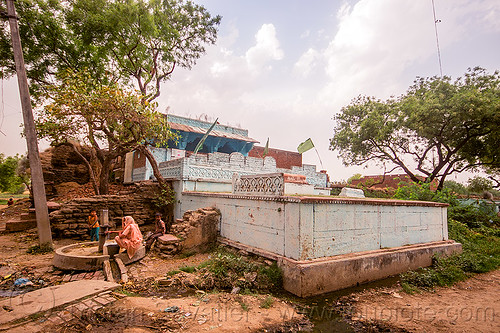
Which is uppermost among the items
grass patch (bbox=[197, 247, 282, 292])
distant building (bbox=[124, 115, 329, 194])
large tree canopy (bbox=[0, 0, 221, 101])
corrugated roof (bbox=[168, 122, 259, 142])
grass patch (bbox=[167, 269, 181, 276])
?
large tree canopy (bbox=[0, 0, 221, 101])

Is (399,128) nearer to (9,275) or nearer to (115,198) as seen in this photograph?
(115,198)

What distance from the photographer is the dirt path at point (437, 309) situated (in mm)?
4328

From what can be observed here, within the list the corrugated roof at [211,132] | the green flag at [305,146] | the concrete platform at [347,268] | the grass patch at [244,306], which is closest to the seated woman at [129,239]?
the grass patch at [244,306]

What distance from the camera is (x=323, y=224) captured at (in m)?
5.79

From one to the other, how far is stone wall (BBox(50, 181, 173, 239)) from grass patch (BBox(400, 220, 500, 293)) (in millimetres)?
9958

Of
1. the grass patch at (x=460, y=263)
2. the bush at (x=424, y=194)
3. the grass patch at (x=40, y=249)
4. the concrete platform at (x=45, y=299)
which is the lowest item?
the grass patch at (x=460, y=263)

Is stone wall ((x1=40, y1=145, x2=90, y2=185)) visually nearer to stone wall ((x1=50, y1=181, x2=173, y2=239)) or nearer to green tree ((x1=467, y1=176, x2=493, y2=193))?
stone wall ((x1=50, y1=181, x2=173, y2=239))

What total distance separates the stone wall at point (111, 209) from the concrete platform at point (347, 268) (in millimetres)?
8321

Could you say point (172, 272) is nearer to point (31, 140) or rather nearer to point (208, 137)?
point (31, 140)

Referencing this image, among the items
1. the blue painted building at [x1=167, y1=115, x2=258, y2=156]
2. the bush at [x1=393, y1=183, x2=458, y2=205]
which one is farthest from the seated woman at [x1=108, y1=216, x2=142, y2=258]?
the bush at [x1=393, y1=183, x2=458, y2=205]

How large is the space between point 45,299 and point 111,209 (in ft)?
24.6

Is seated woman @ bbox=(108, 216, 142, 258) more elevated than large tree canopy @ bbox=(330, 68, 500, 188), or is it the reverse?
large tree canopy @ bbox=(330, 68, 500, 188)

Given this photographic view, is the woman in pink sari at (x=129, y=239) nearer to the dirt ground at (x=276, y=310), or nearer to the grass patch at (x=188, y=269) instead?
the dirt ground at (x=276, y=310)

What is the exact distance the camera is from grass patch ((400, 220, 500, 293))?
6492mm
